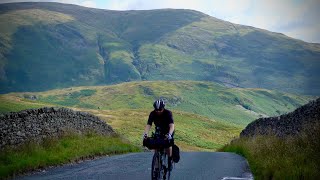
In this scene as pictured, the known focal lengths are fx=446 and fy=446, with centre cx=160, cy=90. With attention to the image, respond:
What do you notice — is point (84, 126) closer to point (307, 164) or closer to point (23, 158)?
point (23, 158)

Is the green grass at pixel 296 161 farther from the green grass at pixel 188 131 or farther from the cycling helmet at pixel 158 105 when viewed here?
the green grass at pixel 188 131

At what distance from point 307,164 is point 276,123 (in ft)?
66.7

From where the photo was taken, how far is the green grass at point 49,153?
1568cm

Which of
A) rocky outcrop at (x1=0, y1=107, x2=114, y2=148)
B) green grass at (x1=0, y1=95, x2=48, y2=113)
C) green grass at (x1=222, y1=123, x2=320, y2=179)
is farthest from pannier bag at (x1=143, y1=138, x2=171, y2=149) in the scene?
green grass at (x1=0, y1=95, x2=48, y2=113)

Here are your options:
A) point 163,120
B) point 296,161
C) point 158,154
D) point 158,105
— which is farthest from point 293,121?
point 158,105

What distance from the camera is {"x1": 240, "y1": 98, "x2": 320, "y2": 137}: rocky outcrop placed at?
25.2m

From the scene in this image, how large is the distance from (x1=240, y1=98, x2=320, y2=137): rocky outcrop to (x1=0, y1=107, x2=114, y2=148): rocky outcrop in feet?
41.3

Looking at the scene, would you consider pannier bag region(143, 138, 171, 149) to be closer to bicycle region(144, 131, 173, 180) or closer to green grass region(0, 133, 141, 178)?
bicycle region(144, 131, 173, 180)

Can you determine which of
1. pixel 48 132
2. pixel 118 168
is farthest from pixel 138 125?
pixel 118 168

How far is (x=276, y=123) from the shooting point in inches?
1277

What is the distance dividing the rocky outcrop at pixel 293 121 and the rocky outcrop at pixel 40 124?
12.6 m

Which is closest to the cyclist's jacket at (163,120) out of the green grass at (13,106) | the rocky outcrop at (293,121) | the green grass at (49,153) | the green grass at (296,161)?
the green grass at (296,161)

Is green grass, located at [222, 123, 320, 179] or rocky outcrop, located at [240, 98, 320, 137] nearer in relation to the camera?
green grass, located at [222, 123, 320, 179]

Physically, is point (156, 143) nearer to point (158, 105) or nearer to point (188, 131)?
point (158, 105)
